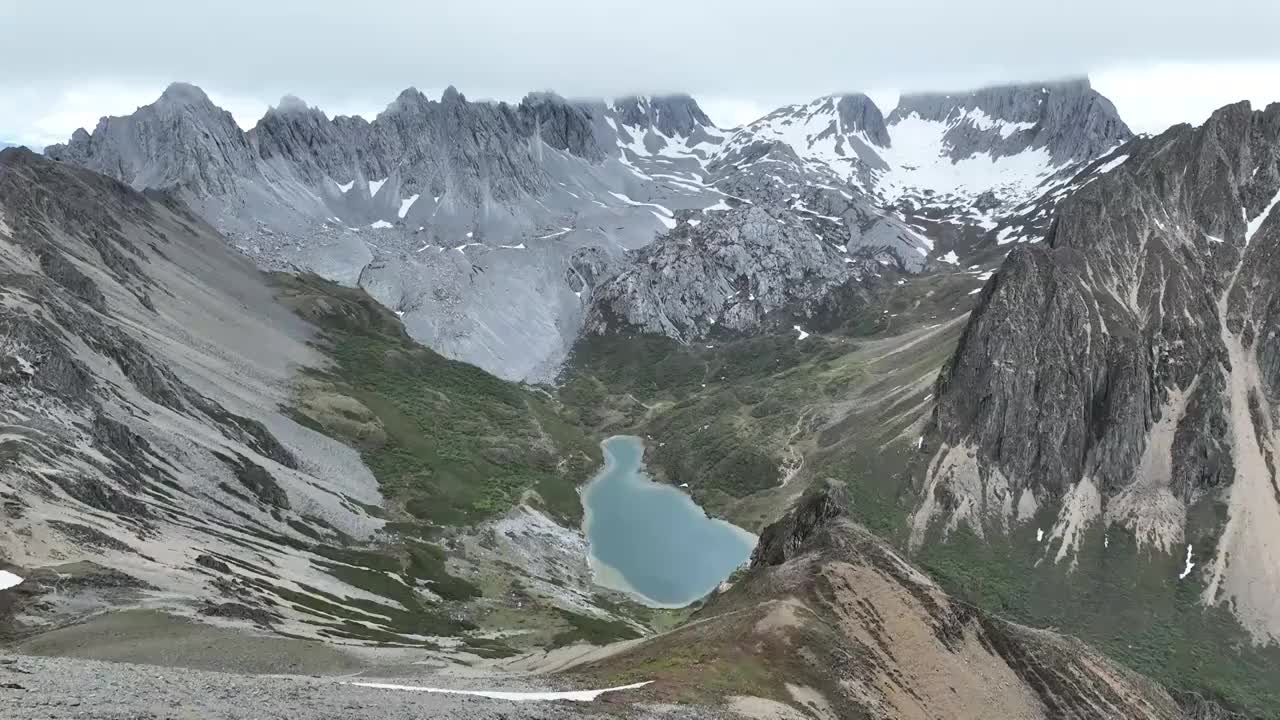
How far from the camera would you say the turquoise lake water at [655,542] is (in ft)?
447

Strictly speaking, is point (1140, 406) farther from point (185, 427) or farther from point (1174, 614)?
point (185, 427)

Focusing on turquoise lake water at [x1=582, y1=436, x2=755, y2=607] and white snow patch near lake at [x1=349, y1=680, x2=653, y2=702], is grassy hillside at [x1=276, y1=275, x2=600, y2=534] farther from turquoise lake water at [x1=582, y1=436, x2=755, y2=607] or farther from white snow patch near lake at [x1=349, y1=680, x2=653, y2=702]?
white snow patch near lake at [x1=349, y1=680, x2=653, y2=702]

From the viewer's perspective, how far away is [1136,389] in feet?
487

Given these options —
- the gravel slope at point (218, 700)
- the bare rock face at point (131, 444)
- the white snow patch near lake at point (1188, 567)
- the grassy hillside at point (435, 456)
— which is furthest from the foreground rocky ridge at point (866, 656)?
the grassy hillside at point (435, 456)

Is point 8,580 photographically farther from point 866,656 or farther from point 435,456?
point 435,456

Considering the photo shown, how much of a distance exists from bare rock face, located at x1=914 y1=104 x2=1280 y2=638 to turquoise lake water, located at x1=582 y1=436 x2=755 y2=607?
135 feet

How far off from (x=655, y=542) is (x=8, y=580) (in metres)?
116

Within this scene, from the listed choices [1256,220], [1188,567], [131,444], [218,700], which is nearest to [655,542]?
[1188,567]

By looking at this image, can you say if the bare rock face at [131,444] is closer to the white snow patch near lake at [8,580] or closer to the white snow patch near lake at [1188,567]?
the white snow patch near lake at [8,580]

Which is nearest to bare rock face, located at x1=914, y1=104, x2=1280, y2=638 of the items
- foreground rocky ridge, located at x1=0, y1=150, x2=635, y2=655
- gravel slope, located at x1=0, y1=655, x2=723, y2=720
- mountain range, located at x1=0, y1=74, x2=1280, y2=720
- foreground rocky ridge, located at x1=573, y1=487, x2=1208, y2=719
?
mountain range, located at x1=0, y1=74, x2=1280, y2=720

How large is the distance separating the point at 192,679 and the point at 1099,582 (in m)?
139

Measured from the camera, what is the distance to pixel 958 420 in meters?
160

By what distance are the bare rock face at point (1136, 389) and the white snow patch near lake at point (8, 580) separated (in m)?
136

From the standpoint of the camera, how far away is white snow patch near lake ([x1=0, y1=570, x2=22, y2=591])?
54.0m
